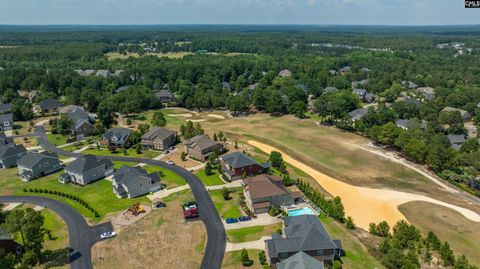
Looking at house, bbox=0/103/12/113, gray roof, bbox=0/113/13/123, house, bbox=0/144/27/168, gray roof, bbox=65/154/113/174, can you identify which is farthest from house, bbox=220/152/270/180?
house, bbox=0/103/12/113

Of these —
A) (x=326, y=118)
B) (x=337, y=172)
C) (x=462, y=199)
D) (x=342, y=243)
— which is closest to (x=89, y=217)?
(x=342, y=243)

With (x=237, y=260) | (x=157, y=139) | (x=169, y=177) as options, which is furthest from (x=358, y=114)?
(x=237, y=260)

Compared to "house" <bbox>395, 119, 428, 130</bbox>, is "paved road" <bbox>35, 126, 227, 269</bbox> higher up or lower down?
lower down

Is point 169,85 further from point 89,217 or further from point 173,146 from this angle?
point 89,217

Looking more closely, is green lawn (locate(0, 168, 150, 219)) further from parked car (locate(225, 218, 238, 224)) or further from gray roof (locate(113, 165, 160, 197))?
parked car (locate(225, 218, 238, 224))

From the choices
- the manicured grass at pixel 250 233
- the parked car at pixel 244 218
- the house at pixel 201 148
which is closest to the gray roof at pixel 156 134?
the house at pixel 201 148

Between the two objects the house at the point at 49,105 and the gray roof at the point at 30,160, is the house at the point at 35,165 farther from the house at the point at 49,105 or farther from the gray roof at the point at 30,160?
the house at the point at 49,105
